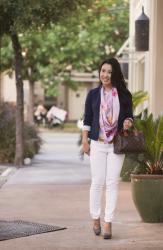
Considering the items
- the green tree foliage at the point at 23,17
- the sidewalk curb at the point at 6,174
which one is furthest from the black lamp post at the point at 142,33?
the sidewalk curb at the point at 6,174

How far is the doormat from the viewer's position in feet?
26.7

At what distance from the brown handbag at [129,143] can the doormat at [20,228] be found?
4.53 feet

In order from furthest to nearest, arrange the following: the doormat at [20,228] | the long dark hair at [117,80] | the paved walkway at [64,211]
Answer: the doormat at [20,228] < the long dark hair at [117,80] < the paved walkway at [64,211]

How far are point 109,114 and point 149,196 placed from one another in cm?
143

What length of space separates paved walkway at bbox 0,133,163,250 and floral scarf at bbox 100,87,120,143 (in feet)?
3.76

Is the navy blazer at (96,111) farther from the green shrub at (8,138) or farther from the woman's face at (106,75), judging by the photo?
the green shrub at (8,138)

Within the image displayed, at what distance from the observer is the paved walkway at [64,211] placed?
768cm

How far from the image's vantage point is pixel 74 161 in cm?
1931

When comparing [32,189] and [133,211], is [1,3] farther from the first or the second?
[133,211]

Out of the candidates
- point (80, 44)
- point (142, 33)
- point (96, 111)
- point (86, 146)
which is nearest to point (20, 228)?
point (86, 146)

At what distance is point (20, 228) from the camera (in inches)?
337

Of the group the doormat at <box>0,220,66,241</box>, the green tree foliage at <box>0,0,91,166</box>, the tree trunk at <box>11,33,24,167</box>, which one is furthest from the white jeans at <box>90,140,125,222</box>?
the tree trunk at <box>11,33,24,167</box>

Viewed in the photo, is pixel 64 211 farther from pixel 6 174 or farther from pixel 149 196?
pixel 6 174

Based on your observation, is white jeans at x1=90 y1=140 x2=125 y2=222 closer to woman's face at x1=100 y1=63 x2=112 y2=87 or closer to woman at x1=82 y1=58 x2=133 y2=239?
woman at x1=82 y1=58 x2=133 y2=239
